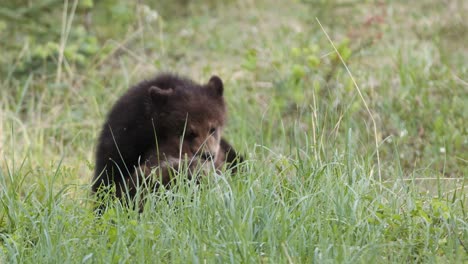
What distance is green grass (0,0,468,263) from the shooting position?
4.75 m

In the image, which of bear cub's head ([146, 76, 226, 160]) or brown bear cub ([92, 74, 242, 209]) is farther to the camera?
bear cub's head ([146, 76, 226, 160])

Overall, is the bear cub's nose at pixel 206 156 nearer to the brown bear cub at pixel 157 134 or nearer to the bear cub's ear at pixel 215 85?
the brown bear cub at pixel 157 134

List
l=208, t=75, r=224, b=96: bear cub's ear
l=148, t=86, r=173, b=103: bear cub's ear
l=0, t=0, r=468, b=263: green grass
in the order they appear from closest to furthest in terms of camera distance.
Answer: l=0, t=0, r=468, b=263: green grass
l=148, t=86, r=173, b=103: bear cub's ear
l=208, t=75, r=224, b=96: bear cub's ear

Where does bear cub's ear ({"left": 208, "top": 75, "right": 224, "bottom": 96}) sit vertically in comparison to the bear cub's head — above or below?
above

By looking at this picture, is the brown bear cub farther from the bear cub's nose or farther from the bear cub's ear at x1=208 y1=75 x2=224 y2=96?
the bear cub's ear at x1=208 y1=75 x2=224 y2=96

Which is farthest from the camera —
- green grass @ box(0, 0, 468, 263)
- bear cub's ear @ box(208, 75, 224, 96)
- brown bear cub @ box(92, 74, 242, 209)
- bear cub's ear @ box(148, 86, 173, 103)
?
bear cub's ear @ box(208, 75, 224, 96)

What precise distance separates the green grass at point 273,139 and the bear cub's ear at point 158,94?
0.71 m

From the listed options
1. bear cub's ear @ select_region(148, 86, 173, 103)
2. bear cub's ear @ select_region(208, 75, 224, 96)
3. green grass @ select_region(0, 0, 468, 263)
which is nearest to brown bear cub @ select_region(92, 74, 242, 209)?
bear cub's ear @ select_region(148, 86, 173, 103)

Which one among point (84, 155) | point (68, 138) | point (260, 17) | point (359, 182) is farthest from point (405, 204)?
point (260, 17)

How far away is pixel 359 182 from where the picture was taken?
5.21 metres

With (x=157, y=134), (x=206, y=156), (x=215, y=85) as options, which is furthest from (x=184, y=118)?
(x=215, y=85)

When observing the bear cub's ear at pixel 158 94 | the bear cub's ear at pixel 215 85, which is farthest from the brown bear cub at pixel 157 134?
the bear cub's ear at pixel 215 85

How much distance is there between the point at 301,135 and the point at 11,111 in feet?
9.95

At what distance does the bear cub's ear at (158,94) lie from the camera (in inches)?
242
